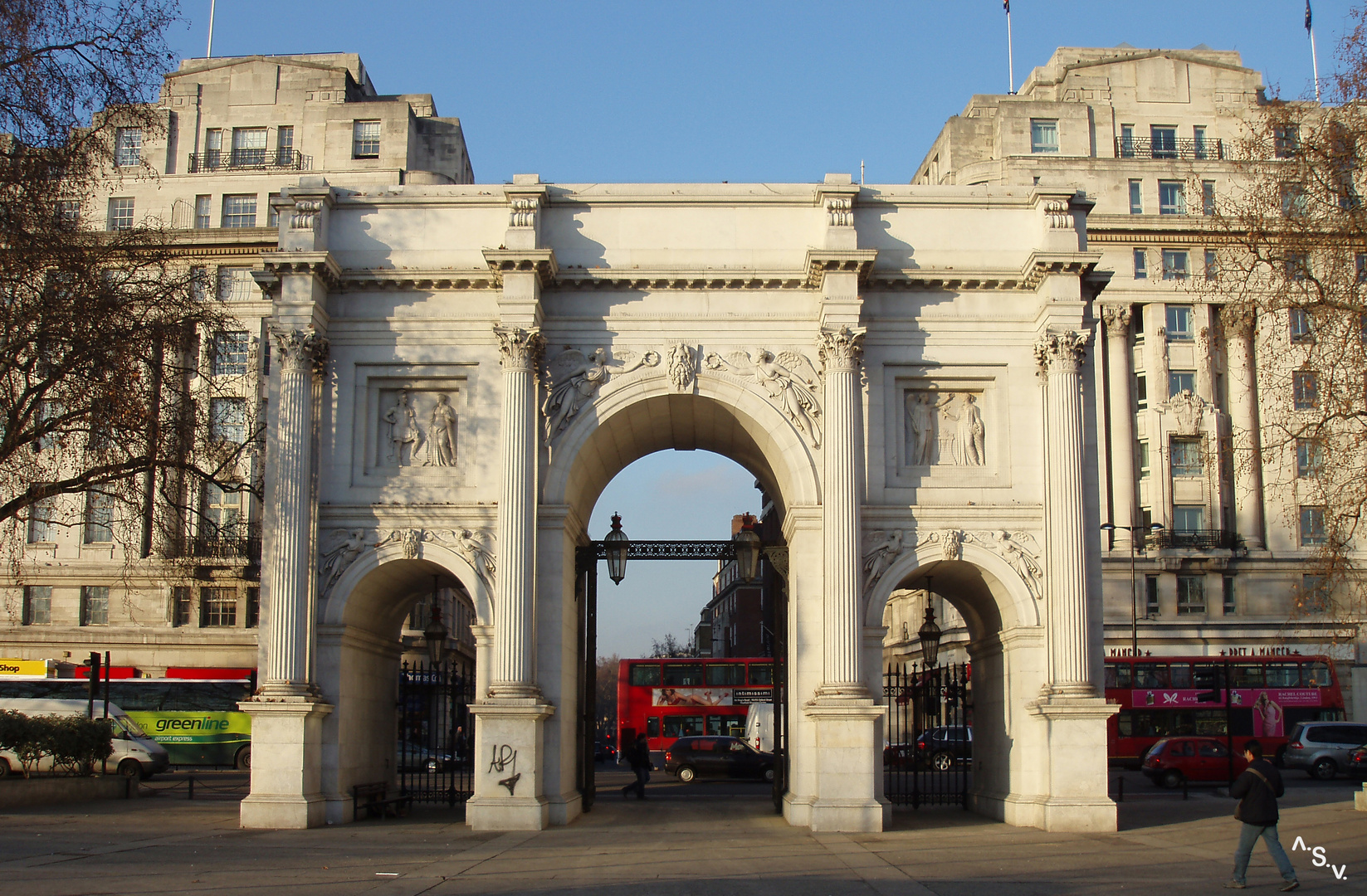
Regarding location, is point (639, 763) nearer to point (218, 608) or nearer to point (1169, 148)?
point (218, 608)

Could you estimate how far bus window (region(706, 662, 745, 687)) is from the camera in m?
50.9

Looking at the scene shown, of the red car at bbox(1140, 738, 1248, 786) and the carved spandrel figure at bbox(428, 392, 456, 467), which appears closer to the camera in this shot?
the carved spandrel figure at bbox(428, 392, 456, 467)

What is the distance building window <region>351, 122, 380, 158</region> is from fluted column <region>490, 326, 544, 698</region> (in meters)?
38.1

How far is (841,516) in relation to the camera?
1012 inches

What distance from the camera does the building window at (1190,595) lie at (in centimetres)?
6003

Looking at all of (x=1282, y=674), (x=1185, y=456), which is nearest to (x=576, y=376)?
(x=1282, y=674)

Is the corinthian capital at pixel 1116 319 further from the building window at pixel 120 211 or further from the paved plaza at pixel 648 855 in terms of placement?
the building window at pixel 120 211

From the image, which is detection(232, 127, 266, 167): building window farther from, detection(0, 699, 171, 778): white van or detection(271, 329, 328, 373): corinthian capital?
detection(271, 329, 328, 373): corinthian capital

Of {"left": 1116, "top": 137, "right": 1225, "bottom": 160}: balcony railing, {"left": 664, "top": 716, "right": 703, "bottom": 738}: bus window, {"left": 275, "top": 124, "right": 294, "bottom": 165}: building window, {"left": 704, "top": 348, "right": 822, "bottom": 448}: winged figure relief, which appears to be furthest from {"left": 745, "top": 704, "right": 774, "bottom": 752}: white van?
{"left": 275, "top": 124, "right": 294, "bottom": 165}: building window

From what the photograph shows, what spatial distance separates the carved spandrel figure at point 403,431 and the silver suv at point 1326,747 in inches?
1252

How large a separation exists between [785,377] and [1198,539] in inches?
1553

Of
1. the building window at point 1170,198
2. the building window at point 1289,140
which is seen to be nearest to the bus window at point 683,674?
the building window at point 1289,140

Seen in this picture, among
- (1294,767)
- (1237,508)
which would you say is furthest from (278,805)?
(1237,508)

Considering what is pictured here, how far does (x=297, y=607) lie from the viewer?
25.8 metres
